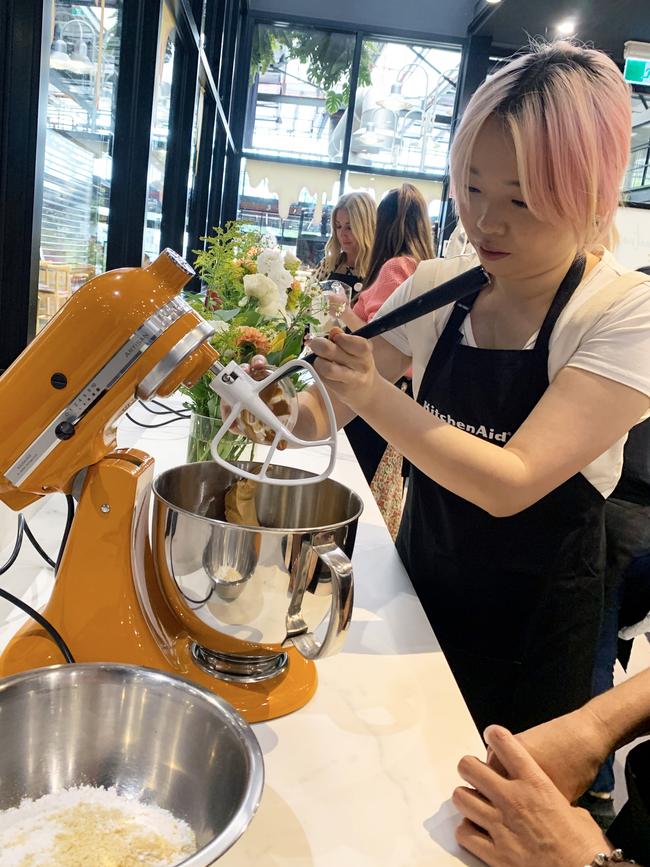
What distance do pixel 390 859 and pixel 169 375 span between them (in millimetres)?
444

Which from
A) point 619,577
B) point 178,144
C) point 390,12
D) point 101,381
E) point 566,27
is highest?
point 390,12

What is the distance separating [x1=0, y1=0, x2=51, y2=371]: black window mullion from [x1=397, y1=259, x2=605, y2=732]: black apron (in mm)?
831

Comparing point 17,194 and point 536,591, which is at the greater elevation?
→ point 17,194

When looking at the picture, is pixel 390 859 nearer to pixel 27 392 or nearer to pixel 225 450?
pixel 27 392

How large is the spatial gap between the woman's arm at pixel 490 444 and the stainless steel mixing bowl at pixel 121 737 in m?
0.45

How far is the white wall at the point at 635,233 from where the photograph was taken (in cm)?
397

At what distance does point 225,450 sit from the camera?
120 cm

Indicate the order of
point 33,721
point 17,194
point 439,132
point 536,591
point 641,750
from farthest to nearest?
point 439,132 < point 17,194 < point 536,591 < point 641,750 < point 33,721

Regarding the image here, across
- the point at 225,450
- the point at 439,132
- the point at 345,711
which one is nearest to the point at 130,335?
the point at 345,711

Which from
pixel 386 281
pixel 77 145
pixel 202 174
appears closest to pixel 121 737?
pixel 77 145

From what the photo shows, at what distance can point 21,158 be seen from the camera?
1.37 meters

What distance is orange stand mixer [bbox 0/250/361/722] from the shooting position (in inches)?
25.7

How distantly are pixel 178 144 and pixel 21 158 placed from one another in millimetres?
2779

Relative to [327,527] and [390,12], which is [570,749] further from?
[390,12]
